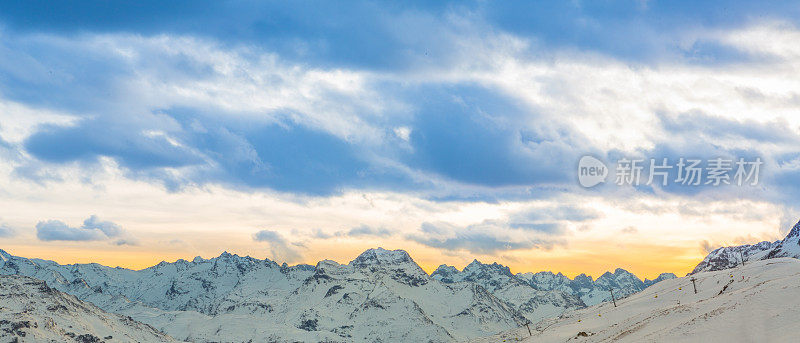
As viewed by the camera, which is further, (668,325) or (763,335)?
(668,325)

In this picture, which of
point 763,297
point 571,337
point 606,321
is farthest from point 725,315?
point 606,321

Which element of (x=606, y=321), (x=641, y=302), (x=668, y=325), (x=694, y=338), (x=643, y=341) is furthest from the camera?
(x=641, y=302)

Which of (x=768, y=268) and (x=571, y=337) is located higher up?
(x=768, y=268)

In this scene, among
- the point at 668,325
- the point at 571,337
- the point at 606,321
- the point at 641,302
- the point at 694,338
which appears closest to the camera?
the point at 694,338

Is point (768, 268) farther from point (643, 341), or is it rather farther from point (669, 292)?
point (643, 341)

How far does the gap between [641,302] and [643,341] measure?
56978 millimetres

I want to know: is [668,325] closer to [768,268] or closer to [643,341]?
[643,341]

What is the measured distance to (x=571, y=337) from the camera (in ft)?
320

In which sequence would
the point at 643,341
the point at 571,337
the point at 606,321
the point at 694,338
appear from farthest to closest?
the point at 606,321 < the point at 571,337 < the point at 643,341 < the point at 694,338

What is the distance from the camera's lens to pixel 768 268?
103 m

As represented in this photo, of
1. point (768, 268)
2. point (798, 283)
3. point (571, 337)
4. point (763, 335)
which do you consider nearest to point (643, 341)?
point (763, 335)

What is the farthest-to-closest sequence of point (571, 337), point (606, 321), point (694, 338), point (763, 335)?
point (606, 321) → point (571, 337) → point (694, 338) → point (763, 335)

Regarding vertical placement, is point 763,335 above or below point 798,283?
below

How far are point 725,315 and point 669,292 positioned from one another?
2298 inches
